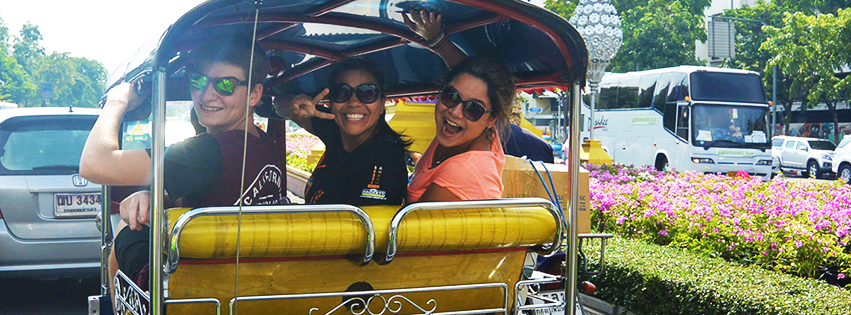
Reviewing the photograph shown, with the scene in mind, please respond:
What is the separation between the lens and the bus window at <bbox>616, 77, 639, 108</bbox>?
24906mm


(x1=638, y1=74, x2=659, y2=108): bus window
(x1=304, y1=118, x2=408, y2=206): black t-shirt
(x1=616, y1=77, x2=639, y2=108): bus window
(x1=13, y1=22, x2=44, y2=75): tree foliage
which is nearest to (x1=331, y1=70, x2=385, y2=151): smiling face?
(x1=304, y1=118, x2=408, y2=206): black t-shirt

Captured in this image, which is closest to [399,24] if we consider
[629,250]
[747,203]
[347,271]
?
[347,271]

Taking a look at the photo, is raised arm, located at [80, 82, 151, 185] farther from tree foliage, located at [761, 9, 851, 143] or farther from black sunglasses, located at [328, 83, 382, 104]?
tree foliage, located at [761, 9, 851, 143]

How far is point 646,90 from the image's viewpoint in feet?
79.1

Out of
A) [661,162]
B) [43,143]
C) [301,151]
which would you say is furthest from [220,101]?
[661,162]

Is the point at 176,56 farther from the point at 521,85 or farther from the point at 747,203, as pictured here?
the point at 747,203

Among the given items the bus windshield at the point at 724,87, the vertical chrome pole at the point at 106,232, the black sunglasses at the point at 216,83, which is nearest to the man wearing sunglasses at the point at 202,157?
the black sunglasses at the point at 216,83

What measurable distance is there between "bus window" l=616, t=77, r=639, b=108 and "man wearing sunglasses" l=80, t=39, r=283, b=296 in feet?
75.0

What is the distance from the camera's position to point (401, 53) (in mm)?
3990

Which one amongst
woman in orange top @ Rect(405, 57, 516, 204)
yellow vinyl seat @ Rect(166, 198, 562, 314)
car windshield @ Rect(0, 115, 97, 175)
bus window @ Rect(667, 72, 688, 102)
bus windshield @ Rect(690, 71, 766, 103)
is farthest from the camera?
bus window @ Rect(667, 72, 688, 102)

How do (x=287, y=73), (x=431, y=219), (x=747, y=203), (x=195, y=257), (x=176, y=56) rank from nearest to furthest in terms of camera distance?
(x=195, y=257) → (x=431, y=219) → (x=176, y=56) → (x=287, y=73) → (x=747, y=203)

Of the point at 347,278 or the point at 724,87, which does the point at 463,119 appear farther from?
the point at 724,87

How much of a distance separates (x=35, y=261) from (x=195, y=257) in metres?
3.92

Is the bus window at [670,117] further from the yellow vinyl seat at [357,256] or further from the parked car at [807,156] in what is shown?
the yellow vinyl seat at [357,256]
